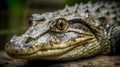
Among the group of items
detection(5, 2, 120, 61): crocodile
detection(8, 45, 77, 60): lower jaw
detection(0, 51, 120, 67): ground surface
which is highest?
detection(5, 2, 120, 61): crocodile

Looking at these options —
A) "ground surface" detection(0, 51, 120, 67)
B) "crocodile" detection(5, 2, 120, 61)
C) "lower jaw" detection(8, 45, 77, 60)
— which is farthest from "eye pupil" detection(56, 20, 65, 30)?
"ground surface" detection(0, 51, 120, 67)

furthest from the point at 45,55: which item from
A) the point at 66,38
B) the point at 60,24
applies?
the point at 60,24

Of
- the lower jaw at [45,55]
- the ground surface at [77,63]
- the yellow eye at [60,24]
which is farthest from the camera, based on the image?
the yellow eye at [60,24]

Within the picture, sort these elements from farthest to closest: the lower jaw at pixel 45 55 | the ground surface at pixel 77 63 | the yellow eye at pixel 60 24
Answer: the yellow eye at pixel 60 24
the ground surface at pixel 77 63
the lower jaw at pixel 45 55

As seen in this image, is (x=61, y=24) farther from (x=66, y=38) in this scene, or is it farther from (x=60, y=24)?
(x=66, y=38)

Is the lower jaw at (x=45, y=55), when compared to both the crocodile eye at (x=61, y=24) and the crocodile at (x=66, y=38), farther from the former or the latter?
the crocodile eye at (x=61, y=24)

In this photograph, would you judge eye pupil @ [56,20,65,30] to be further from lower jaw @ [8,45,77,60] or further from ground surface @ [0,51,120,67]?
ground surface @ [0,51,120,67]

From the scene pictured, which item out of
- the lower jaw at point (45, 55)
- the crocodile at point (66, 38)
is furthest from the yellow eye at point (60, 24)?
the lower jaw at point (45, 55)

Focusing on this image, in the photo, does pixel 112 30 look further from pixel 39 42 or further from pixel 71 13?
pixel 39 42

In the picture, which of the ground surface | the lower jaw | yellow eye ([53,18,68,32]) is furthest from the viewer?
yellow eye ([53,18,68,32])

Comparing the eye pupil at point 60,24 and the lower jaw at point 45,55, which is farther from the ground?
the eye pupil at point 60,24
